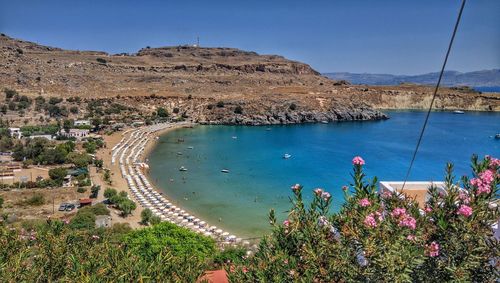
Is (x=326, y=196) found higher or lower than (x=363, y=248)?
higher

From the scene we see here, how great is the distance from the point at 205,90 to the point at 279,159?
46.6 m

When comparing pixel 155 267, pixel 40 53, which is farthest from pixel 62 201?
pixel 40 53

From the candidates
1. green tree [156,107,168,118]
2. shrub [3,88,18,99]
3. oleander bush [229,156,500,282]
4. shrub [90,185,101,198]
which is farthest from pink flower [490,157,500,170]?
shrub [3,88,18,99]

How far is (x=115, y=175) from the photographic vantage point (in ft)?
118

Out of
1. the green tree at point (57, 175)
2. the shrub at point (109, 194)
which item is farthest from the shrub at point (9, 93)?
the shrub at point (109, 194)

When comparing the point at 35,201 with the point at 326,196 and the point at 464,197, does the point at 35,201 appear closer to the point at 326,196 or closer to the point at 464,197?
the point at 326,196

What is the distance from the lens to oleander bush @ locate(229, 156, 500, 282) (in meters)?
4.41

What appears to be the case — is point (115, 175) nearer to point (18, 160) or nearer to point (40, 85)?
point (18, 160)

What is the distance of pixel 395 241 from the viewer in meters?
4.55

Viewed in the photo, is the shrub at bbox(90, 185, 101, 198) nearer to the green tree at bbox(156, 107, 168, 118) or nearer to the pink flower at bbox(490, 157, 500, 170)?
the pink flower at bbox(490, 157, 500, 170)

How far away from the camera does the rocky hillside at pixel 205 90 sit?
78.0 meters

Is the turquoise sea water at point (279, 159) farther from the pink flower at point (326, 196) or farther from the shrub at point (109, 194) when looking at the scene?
the pink flower at point (326, 196)

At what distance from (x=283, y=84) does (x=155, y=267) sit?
10189cm

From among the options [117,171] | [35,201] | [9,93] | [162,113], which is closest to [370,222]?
Answer: [35,201]
